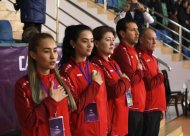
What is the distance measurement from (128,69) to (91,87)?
0.77 meters

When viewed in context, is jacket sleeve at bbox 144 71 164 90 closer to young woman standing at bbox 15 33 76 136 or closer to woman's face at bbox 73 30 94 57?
woman's face at bbox 73 30 94 57

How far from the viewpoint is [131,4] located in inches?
226

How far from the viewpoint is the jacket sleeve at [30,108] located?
2273 mm

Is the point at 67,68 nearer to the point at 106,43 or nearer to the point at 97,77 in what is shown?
the point at 97,77

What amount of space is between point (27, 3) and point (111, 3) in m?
6.57

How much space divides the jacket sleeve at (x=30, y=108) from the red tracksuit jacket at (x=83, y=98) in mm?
310

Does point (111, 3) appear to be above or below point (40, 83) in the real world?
above

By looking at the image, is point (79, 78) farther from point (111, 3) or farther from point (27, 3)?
point (111, 3)

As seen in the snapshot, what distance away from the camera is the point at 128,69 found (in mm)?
3287

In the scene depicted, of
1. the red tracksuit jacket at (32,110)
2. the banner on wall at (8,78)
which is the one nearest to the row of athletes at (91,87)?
the red tracksuit jacket at (32,110)

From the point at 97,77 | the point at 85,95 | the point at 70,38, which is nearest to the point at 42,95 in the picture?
the point at 85,95

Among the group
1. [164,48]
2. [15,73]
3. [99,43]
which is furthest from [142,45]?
[164,48]

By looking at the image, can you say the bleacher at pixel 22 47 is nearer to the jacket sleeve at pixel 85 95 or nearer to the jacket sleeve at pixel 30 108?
the jacket sleeve at pixel 85 95

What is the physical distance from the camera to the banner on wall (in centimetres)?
334
